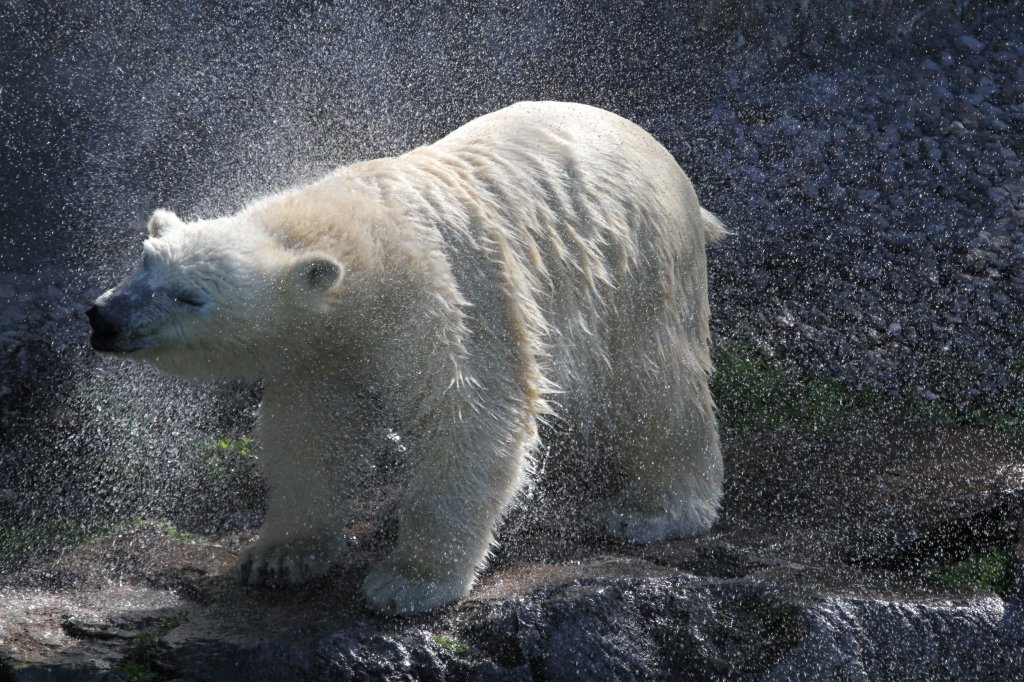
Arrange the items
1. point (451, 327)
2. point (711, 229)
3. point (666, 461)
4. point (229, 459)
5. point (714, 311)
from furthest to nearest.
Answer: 1. point (714, 311)
2. point (229, 459)
3. point (711, 229)
4. point (666, 461)
5. point (451, 327)

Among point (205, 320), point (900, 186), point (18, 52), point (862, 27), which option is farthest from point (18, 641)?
point (862, 27)

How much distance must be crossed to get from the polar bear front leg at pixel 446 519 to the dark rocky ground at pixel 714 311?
0.13 metres

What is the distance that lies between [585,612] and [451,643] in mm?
492

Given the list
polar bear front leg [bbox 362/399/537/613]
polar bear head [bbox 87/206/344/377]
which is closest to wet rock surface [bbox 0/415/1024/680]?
polar bear front leg [bbox 362/399/537/613]

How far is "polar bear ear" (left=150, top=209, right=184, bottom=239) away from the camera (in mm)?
4266

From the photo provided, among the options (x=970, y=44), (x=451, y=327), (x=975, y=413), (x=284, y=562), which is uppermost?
(x=451, y=327)

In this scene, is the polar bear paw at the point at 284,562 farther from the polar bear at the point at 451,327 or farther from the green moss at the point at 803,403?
the green moss at the point at 803,403

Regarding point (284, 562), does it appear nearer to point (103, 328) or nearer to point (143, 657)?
point (143, 657)

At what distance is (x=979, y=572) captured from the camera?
4.54 meters

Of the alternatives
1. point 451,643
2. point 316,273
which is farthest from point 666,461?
point 316,273

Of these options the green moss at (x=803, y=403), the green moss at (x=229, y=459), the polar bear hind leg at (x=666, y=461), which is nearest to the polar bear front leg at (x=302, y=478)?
the polar bear hind leg at (x=666, y=461)

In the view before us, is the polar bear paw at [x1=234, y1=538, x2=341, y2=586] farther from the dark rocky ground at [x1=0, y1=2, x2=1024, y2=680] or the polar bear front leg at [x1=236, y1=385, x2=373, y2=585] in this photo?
the dark rocky ground at [x1=0, y1=2, x2=1024, y2=680]

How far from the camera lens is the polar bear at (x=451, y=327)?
4129 mm

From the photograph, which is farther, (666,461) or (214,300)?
(666,461)
